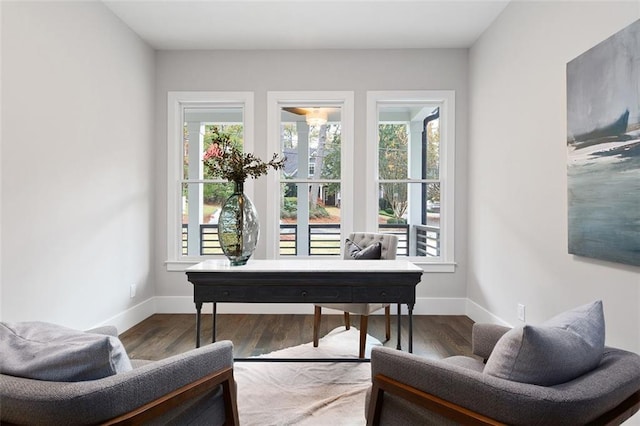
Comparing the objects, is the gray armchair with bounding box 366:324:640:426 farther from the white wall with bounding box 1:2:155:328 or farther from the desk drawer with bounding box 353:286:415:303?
the white wall with bounding box 1:2:155:328

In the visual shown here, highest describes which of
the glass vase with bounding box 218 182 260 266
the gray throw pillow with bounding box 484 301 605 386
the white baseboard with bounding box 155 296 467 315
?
the glass vase with bounding box 218 182 260 266

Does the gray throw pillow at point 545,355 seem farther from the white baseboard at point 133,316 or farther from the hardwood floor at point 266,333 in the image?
the white baseboard at point 133,316

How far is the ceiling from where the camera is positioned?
3.30m

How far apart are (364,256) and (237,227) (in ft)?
3.40

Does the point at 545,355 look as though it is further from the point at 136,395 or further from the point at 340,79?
the point at 340,79

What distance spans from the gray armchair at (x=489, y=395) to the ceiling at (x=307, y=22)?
2979 mm

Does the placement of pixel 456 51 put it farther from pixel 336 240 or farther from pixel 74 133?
pixel 74 133

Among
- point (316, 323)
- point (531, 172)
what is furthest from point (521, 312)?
point (316, 323)

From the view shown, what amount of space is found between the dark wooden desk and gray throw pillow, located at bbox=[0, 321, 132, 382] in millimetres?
1116

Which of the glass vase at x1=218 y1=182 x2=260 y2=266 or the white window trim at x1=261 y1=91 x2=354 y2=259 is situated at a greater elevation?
the white window trim at x1=261 y1=91 x2=354 y2=259

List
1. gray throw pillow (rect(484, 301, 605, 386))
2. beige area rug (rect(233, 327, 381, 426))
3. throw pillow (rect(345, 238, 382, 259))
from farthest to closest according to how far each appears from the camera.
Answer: throw pillow (rect(345, 238, 382, 259)), beige area rug (rect(233, 327, 381, 426)), gray throw pillow (rect(484, 301, 605, 386))

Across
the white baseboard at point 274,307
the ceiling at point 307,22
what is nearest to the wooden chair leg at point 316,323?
the white baseboard at point 274,307

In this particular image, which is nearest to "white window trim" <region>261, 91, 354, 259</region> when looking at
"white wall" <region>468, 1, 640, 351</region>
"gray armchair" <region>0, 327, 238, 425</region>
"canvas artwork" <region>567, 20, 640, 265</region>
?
"white wall" <region>468, 1, 640, 351</region>

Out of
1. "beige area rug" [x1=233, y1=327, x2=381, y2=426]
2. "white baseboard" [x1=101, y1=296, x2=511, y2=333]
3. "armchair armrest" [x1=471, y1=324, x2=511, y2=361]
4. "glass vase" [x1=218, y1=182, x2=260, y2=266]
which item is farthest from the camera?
"white baseboard" [x1=101, y1=296, x2=511, y2=333]
